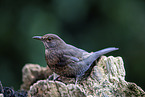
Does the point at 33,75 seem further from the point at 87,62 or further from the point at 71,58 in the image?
the point at 87,62

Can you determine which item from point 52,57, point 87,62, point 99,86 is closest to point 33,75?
point 52,57

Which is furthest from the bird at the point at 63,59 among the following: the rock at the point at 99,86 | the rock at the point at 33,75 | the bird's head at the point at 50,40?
the rock at the point at 33,75

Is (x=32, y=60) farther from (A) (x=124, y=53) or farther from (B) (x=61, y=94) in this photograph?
(B) (x=61, y=94)

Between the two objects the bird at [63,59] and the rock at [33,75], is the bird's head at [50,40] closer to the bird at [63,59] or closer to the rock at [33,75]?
the bird at [63,59]

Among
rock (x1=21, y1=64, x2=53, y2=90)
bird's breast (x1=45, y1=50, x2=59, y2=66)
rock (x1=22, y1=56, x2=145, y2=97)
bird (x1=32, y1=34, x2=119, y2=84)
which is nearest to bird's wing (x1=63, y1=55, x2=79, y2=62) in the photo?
bird (x1=32, y1=34, x2=119, y2=84)

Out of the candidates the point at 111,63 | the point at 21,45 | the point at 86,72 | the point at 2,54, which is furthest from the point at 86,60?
the point at 2,54

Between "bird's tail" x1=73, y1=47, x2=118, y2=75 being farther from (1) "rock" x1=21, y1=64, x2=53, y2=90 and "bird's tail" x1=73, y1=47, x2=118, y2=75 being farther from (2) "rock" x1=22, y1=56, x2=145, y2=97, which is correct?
(1) "rock" x1=21, y1=64, x2=53, y2=90

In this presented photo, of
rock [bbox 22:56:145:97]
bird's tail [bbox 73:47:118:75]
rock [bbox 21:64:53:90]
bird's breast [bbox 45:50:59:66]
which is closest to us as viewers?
rock [bbox 22:56:145:97]
